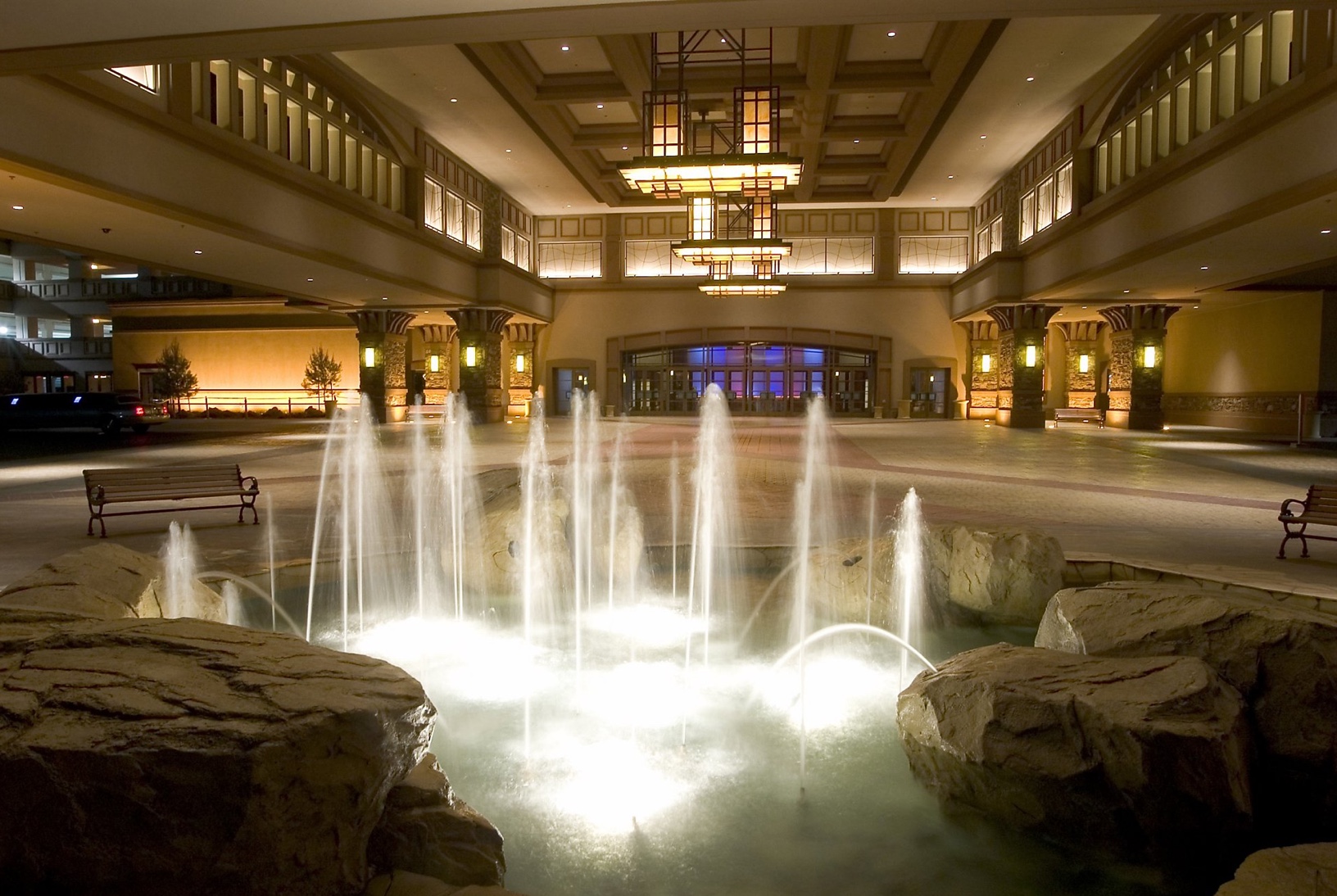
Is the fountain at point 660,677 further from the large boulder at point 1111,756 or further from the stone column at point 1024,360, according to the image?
the stone column at point 1024,360

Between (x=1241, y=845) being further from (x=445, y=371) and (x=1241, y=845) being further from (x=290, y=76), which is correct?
(x=445, y=371)

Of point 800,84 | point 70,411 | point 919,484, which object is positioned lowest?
point 919,484

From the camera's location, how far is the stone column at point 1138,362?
22.2 meters

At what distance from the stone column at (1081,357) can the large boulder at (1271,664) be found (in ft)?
84.7

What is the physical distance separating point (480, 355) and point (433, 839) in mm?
22034

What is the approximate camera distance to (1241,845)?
3521 millimetres

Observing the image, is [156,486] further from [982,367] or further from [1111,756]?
[982,367]

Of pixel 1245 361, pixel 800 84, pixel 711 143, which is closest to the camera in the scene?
pixel 711 143

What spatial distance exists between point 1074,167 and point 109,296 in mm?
37663

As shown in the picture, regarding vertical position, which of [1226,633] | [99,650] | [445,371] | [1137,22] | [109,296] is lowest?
[1226,633]

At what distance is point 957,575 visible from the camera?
6500mm

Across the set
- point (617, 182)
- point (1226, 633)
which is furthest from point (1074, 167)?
point (1226, 633)

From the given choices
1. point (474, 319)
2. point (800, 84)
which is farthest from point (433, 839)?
point (474, 319)

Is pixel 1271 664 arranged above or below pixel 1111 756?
above
